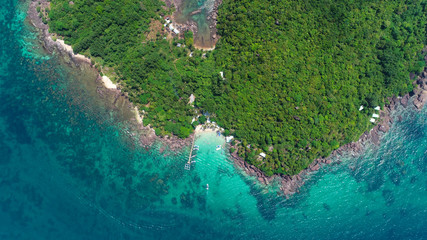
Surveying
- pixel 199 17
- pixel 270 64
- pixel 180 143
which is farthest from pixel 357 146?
pixel 199 17

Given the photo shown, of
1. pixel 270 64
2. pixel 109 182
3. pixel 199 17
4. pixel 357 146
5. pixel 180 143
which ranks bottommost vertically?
pixel 109 182

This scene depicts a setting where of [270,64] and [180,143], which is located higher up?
[270,64]

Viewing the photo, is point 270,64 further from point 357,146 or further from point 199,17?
point 357,146

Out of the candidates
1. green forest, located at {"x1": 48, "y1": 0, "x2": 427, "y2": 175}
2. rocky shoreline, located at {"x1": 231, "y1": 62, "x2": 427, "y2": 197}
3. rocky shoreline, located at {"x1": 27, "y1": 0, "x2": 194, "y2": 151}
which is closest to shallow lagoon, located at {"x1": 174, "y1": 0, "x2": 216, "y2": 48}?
green forest, located at {"x1": 48, "y1": 0, "x2": 427, "y2": 175}

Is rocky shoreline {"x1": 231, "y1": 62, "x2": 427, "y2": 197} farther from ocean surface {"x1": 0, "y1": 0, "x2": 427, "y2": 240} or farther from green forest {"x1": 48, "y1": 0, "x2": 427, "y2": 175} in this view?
green forest {"x1": 48, "y1": 0, "x2": 427, "y2": 175}

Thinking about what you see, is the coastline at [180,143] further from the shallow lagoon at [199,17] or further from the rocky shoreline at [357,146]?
the shallow lagoon at [199,17]

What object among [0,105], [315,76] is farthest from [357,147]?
[0,105]

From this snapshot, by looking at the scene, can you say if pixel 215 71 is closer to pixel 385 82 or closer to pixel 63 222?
pixel 385 82

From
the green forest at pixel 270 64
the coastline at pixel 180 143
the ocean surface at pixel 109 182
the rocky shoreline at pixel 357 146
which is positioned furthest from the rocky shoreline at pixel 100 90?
the rocky shoreline at pixel 357 146
